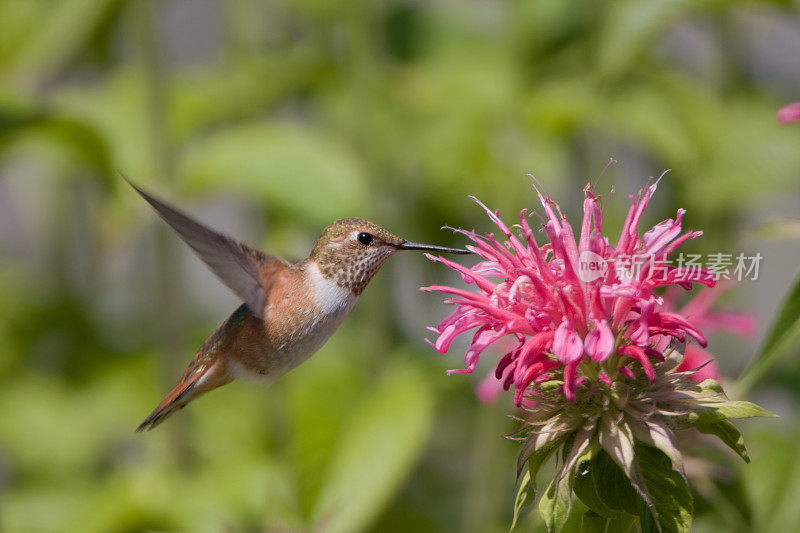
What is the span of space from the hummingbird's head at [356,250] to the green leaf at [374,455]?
423 millimetres

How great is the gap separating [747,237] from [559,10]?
2.21 ft

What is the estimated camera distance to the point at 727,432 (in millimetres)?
690

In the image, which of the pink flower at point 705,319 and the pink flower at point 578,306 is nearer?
the pink flower at point 578,306

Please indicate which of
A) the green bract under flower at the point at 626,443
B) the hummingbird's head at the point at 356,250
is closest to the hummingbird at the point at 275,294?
the hummingbird's head at the point at 356,250

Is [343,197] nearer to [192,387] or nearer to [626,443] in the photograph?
[192,387]

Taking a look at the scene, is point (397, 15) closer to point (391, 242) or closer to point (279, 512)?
point (279, 512)

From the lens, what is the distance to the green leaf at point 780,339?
0.76 meters

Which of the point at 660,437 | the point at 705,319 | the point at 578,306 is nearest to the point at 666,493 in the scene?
the point at 660,437

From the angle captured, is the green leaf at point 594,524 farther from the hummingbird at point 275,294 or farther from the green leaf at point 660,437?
the hummingbird at point 275,294

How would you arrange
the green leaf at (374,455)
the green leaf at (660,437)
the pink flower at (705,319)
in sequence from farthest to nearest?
the green leaf at (374,455), the pink flower at (705,319), the green leaf at (660,437)

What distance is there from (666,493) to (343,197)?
69 cm

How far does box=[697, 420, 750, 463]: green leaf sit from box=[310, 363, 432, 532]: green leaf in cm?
54

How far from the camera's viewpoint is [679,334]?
27.6 inches

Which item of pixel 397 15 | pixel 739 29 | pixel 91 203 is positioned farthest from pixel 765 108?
pixel 91 203
